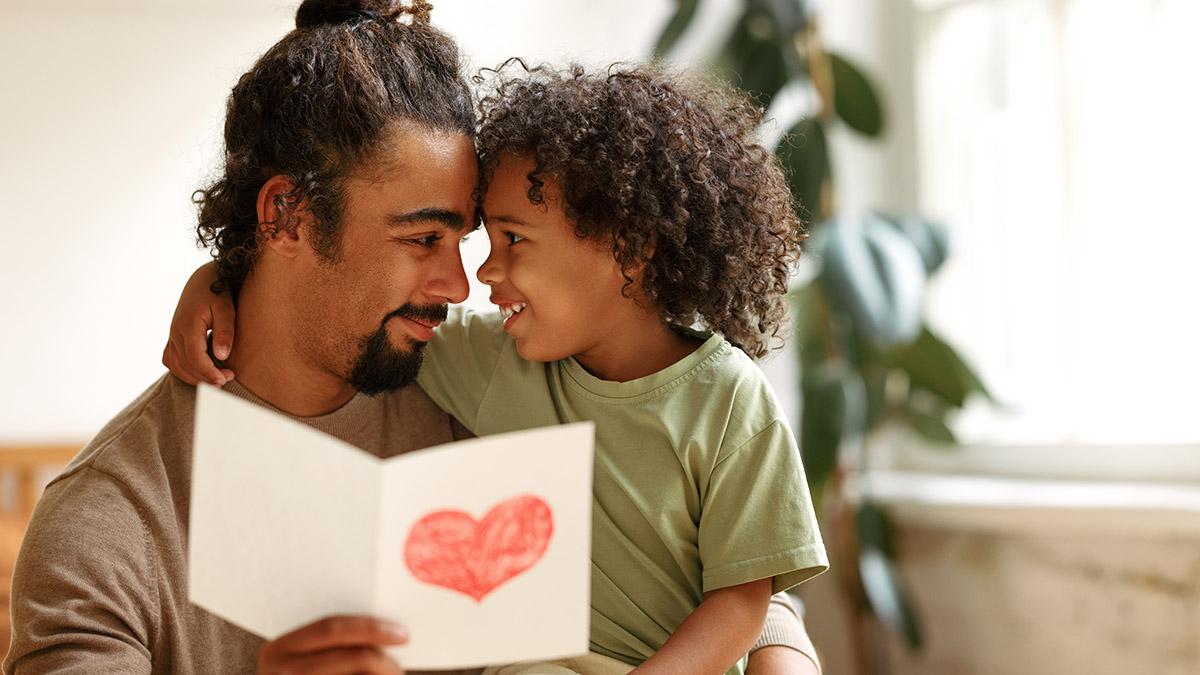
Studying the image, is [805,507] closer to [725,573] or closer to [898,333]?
[725,573]

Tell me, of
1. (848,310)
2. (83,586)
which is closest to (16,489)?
(83,586)

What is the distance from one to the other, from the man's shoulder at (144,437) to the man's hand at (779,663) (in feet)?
2.29

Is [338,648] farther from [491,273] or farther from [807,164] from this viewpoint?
[807,164]

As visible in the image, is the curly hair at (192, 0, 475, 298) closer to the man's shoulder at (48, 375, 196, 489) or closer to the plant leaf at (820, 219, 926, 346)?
the man's shoulder at (48, 375, 196, 489)

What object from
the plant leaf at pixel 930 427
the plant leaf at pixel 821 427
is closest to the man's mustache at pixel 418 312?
the plant leaf at pixel 821 427

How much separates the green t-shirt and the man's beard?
16cm

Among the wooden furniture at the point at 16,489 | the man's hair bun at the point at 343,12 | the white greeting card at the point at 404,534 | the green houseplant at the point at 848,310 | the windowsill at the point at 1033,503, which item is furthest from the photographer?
the green houseplant at the point at 848,310

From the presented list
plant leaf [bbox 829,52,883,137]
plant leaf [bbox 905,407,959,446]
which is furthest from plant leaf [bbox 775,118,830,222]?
plant leaf [bbox 905,407,959,446]

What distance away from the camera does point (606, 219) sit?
1.41 m

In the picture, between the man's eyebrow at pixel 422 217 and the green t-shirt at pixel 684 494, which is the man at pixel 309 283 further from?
the green t-shirt at pixel 684 494

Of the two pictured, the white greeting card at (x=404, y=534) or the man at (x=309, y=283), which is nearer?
the white greeting card at (x=404, y=534)

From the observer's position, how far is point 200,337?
1390 millimetres

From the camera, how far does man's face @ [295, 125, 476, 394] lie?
1.39 metres

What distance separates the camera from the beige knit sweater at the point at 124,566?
1178mm
